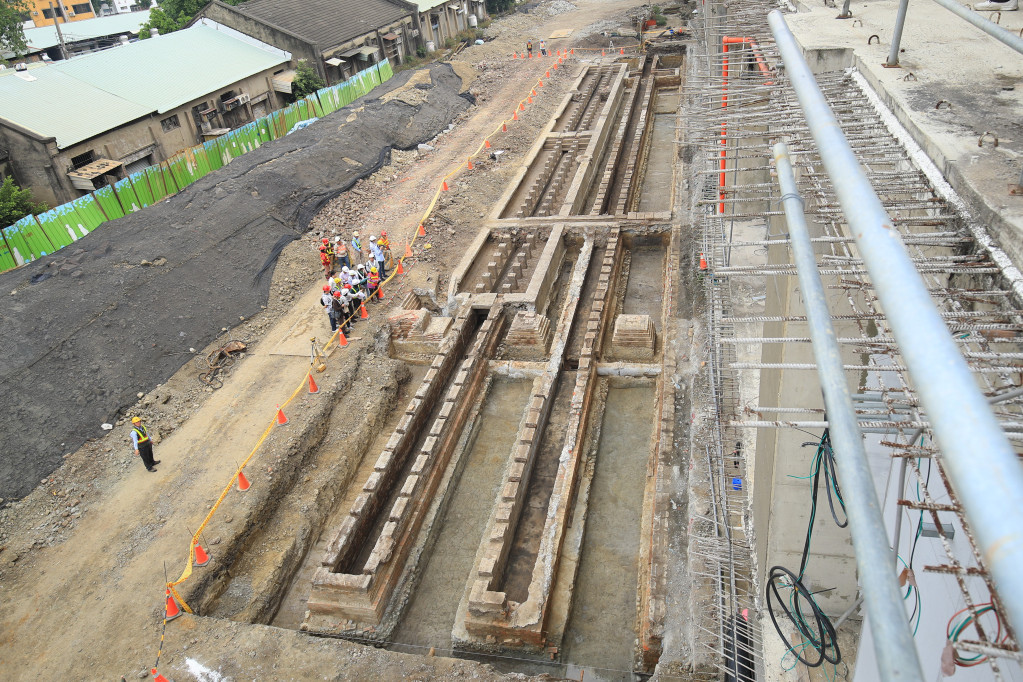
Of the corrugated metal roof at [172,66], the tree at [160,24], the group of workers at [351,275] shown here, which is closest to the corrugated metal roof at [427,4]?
the corrugated metal roof at [172,66]

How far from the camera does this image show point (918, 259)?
15.9 feet

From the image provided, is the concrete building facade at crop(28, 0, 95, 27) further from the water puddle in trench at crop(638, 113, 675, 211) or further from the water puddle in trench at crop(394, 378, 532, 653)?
the water puddle in trench at crop(394, 378, 532, 653)

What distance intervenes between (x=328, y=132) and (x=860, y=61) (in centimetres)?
1899

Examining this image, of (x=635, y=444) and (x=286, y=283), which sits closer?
(x=635, y=444)

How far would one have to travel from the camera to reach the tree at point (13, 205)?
19031 mm

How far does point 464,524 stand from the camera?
36.7 feet

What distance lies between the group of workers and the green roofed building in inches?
386

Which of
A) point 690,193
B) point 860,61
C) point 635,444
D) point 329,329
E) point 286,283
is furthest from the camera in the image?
point 690,193

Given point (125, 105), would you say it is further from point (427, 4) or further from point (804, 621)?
point (804, 621)

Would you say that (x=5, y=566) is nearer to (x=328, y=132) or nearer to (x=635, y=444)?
(x=635, y=444)

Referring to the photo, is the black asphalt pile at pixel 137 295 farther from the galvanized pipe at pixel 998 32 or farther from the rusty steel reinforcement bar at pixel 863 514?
the galvanized pipe at pixel 998 32

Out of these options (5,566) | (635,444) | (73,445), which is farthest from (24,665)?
(635,444)

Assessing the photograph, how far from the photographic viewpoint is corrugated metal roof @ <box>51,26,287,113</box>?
25.1 metres

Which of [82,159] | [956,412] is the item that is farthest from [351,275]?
[956,412]
